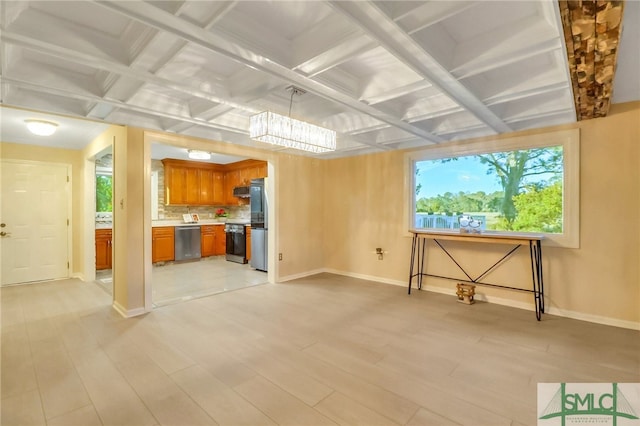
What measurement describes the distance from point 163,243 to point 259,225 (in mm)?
2486

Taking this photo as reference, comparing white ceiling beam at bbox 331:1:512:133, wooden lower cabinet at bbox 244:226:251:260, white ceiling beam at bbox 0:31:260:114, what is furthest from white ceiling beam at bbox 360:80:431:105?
wooden lower cabinet at bbox 244:226:251:260

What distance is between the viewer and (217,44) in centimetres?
176

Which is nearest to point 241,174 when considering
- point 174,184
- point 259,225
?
point 174,184

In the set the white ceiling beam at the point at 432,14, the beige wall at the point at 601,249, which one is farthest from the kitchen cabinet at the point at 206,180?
the white ceiling beam at the point at 432,14

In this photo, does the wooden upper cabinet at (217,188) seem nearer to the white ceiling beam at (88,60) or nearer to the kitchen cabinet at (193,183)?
the kitchen cabinet at (193,183)

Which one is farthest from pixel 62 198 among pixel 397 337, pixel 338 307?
pixel 397 337

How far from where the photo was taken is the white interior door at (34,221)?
4.76 meters

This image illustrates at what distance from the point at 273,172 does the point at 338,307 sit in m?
2.52

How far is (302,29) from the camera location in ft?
6.21

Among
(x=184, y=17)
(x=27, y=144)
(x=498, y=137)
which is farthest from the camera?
(x=27, y=144)

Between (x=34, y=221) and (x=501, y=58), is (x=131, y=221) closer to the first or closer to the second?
(x=34, y=221)

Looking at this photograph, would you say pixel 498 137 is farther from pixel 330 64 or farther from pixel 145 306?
pixel 145 306

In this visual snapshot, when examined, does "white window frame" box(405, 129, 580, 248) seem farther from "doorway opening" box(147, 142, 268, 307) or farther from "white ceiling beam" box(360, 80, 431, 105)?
"doorway opening" box(147, 142, 268, 307)

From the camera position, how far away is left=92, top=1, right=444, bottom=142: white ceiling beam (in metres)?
1.45
